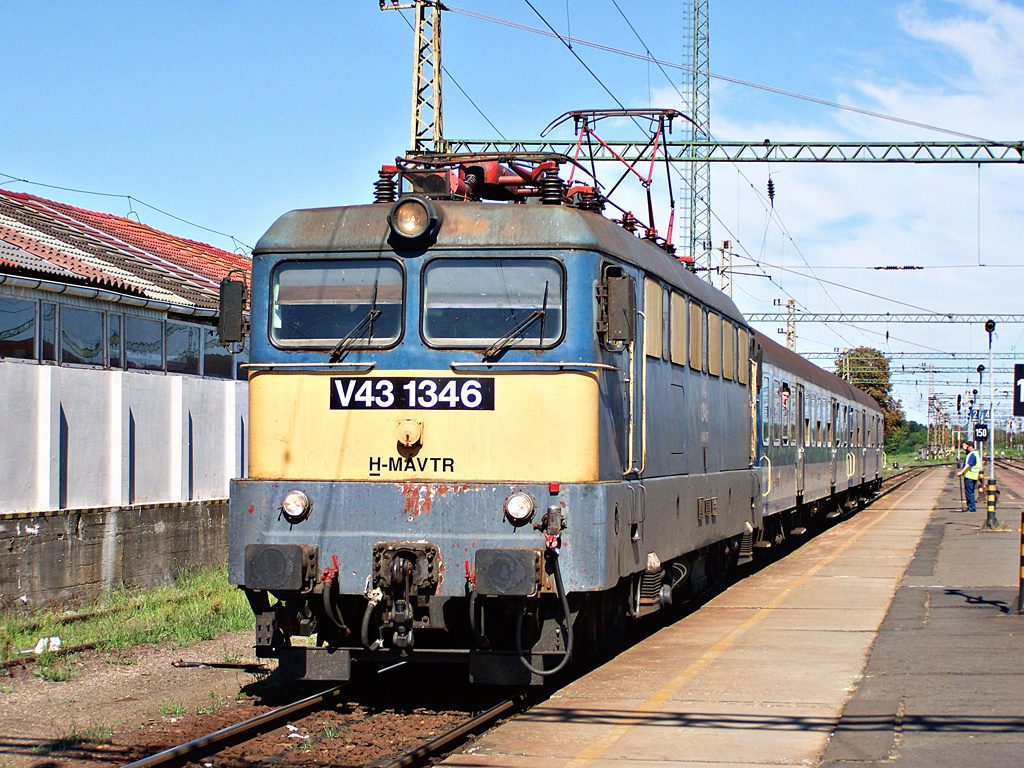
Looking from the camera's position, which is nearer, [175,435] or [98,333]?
[98,333]

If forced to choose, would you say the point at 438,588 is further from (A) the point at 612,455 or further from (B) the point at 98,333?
(B) the point at 98,333

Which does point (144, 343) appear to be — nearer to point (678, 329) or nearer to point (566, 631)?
point (678, 329)

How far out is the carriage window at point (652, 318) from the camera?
9.51 meters

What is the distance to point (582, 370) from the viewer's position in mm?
8055

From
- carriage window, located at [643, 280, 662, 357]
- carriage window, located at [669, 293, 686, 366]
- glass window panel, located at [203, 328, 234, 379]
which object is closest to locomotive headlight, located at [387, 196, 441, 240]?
carriage window, located at [643, 280, 662, 357]

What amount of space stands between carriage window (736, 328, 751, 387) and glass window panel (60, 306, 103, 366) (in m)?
7.25

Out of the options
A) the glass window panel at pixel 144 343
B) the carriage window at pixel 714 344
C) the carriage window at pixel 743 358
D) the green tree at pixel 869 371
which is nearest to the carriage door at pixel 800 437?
the carriage window at pixel 743 358

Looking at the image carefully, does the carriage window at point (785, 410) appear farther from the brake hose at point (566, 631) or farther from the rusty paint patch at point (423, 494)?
the rusty paint patch at point (423, 494)

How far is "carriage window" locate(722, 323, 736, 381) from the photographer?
13211 mm

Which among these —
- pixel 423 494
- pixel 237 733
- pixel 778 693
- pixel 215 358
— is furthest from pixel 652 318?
pixel 215 358

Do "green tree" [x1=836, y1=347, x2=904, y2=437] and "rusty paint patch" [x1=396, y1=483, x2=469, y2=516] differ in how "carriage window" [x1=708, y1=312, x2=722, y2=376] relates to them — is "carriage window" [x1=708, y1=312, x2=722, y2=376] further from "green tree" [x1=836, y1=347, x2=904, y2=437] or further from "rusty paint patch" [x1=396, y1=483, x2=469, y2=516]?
"green tree" [x1=836, y1=347, x2=904, y2=437]

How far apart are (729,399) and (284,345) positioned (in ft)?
21.2

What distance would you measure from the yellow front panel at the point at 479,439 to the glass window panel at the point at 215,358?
8408 mm

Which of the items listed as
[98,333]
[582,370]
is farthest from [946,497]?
[582,370]
